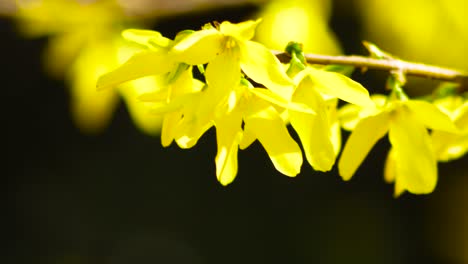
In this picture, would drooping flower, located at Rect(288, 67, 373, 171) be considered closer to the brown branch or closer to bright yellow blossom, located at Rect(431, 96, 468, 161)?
the brown branch

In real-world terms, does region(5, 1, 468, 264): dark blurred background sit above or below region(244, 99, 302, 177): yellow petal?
below

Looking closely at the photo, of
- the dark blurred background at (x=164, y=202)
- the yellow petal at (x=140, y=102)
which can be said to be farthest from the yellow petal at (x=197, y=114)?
the dark blurred background at (x=164, y=202)

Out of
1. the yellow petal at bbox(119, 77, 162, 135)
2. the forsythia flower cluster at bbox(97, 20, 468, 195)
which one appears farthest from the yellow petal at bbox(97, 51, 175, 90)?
the yellow petal at bbox(119, 77, 162, 135)

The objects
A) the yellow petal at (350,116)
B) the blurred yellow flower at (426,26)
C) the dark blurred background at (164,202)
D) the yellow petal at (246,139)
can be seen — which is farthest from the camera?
the dark blurred background at (164,202)

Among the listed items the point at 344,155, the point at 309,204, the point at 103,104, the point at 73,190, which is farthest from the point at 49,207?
the point at 344,155

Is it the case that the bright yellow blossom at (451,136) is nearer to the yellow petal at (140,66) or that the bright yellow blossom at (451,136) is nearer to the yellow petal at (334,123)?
the yellow petal at (334,123)

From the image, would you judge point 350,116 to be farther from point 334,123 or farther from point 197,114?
point 197,114

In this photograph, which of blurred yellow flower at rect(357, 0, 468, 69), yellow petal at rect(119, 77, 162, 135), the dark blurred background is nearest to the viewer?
yellow petal at rect(119, 77, 162, 135)

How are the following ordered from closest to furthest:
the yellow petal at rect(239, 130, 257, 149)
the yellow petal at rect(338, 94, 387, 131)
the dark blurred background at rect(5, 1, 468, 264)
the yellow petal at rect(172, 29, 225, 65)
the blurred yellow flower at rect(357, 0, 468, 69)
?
1. the yellow petal at rect(172, 29, 225, 65)
2. the yellow petal at rect(239, 130, 257, 149)
3. the yellow petal at rect(338, 94, 387, 131)
4. the blurred yellow flower at rect(357, 0, 468, 69)
5. the dark blurred background at rect(5, 1, 468, 264)
